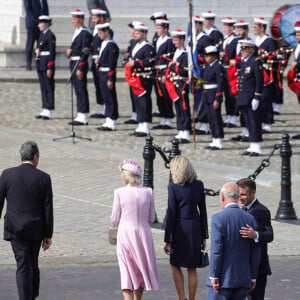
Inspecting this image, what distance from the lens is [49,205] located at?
33.0 feet

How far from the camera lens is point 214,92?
1911 cm

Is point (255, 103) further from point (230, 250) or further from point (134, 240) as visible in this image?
point (230, 250)

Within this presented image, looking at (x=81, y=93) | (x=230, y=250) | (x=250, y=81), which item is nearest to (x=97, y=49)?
(x=81, y=93)

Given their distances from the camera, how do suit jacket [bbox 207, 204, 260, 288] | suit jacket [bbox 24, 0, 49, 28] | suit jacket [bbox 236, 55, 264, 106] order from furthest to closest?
suit jacket [bbox 24, 0, 49, 28] → suit jacket [bbox 236, 55, 264, 106] → suit jacket [bbox 207, 204, 260, 288]

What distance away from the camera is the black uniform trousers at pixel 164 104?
21328 millimetres

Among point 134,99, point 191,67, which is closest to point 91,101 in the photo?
point 134,99

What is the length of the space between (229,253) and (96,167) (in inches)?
331

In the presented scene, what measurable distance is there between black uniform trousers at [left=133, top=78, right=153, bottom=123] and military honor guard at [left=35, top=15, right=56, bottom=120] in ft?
6.78

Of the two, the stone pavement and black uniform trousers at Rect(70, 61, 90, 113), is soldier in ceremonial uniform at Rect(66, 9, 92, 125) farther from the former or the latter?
the stone pavement

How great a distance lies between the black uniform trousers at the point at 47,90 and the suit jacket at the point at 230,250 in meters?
13.6

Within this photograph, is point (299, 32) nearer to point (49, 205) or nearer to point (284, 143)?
point (284, 143)

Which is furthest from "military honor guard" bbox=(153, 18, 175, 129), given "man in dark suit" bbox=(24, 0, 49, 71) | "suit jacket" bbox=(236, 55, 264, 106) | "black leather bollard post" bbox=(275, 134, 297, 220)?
"man in dark suit" bbox=(24, 0, 49, 71)

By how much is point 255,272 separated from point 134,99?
1226cm

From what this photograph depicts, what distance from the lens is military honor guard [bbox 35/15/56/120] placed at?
875 inches
